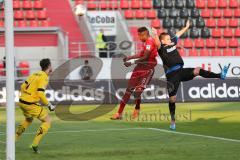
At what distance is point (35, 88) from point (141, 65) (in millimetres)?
5855

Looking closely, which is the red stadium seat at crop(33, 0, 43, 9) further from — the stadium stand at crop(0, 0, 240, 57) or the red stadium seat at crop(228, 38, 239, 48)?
the red stadium seat at crop(228, 38, 239, 48)

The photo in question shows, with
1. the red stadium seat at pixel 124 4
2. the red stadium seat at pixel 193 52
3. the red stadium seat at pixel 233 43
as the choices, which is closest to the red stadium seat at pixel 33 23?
the red stadium seat at pixel 124 4

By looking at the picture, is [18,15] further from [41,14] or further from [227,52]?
[227,52]

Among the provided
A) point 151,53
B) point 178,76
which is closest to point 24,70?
point 151,53

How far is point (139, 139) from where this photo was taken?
14875 mm

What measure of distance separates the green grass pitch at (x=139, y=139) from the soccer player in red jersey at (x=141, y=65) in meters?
0.70

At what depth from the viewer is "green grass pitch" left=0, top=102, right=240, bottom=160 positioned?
1216 centimetres

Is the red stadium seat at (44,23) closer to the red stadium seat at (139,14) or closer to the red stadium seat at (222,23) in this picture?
the red stadium seat at (139,14)

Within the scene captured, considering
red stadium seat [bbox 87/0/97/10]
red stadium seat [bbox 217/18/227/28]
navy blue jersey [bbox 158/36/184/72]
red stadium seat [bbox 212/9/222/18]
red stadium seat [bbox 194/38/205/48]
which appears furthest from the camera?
red stadium seat [bbox 212/9/222/18]

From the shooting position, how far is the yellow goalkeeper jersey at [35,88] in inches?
508

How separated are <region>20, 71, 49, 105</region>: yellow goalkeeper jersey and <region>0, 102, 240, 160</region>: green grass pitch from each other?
94cm

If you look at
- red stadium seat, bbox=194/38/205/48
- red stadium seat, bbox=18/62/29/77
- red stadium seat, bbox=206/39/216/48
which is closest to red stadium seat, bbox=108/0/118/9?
red stadium seat, bbox=194/38/205/48

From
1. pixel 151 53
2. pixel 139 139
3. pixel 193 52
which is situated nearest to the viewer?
pixel 139 139

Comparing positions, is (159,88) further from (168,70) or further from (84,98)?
(168,70)
